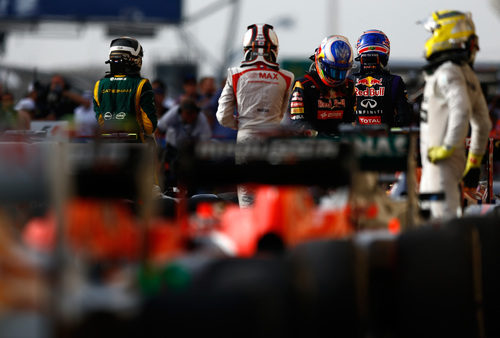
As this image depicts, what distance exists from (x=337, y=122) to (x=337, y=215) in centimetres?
397

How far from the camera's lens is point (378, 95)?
33.5ft

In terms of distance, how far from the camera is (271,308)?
403 centimetres

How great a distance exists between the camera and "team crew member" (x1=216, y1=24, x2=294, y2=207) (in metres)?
9.52

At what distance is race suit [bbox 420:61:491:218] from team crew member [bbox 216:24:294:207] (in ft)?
8.98

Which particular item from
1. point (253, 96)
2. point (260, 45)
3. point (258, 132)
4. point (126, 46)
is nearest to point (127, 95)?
point (126, 46)

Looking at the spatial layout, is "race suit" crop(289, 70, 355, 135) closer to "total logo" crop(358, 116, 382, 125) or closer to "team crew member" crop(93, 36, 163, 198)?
"total logo" crop(358, 116, 382, 125)

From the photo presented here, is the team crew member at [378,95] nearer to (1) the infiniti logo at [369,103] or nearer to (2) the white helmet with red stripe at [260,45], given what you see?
(1) the infiniti logo at [369,103]

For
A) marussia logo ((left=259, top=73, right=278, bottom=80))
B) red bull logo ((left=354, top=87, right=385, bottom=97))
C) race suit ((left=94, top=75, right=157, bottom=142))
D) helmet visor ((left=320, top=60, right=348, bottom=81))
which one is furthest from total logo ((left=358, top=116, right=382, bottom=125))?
race suit ((left=94, top=75, right=157, bottom=142))

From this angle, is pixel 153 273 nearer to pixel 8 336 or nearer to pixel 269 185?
pixel 8 336

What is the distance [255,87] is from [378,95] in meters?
1.41

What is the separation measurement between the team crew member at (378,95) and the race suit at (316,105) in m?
0.44

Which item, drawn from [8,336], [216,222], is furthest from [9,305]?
[216,222]

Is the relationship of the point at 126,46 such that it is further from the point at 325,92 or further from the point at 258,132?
the point at 258,132

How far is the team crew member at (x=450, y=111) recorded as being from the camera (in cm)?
675
